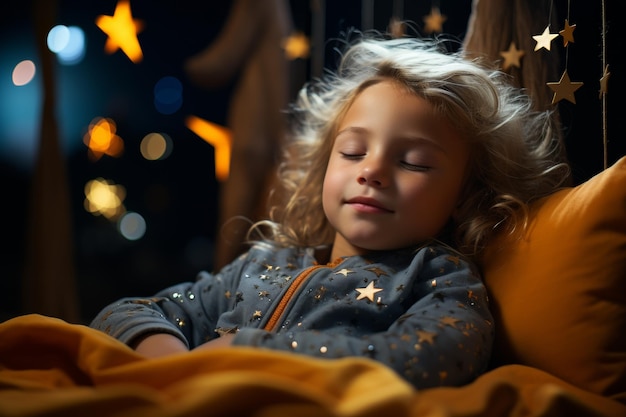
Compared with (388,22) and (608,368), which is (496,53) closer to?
(388,22)

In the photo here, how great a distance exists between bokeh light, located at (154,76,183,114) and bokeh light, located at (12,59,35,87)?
332mm

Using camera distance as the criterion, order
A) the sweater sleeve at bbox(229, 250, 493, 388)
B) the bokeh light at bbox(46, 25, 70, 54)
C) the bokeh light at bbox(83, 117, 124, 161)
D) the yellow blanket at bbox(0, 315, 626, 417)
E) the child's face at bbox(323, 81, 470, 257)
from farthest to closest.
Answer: the bokeh light at bbox(83, 117, 124, 161), the bokeh light at bbox(46, 25, 70, 54), the child's face at bbox(323, 81, 470, 257), the sweater sleeve at bbox(229, 250, 493, 388), the yellow blanket at bbox(0, 315, 626, 417)

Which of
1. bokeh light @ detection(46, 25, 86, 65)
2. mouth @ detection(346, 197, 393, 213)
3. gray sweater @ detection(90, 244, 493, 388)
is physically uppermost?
bokeh light @ detection(46, 25, 86, 65)

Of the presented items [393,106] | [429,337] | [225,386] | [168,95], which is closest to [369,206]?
[393,106]

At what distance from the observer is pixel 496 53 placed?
1351 millimetres

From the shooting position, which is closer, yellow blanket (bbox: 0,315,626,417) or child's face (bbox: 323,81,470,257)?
yellow blanket (bbox: 0,315,626,417)

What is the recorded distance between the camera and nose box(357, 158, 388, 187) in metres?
1.15

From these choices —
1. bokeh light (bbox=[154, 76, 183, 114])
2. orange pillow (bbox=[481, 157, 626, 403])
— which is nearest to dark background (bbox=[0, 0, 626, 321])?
bokeh light (bbox=[154, 76, 183, 114])

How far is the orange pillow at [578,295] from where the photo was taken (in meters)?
1.00

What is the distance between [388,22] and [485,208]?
0.57 metres

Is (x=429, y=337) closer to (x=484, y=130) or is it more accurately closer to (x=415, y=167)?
(x=415, y=167)

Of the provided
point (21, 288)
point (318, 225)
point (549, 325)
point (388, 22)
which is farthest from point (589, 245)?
point (21, 288)

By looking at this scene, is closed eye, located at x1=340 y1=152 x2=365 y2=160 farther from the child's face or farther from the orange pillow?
the orange pillow

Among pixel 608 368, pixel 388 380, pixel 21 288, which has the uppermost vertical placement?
pixel 388 380
